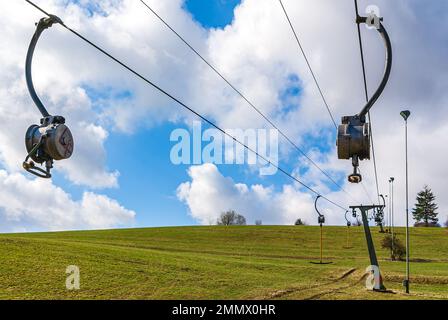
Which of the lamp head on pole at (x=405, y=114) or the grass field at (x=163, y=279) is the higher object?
the lamp head on pole at (x=405, y=114)

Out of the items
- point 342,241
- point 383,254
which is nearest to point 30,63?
point 383,254

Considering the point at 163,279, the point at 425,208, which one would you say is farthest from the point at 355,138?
the point at 425,208

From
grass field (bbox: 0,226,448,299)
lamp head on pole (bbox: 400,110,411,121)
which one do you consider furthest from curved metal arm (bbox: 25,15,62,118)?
lamp head on pole (bbox: 400,110,411,121)

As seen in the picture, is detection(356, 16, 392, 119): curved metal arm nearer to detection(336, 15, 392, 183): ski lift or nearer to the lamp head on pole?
detection(336, 15, 392, 183): ski lift

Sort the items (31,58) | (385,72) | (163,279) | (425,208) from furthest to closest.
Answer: (425,208)
(163,279)
(385,72)
(31,58)

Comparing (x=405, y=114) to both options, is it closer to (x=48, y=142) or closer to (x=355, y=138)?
(x=355, y=138)

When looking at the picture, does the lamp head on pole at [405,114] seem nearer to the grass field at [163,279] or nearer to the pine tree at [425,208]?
the grass field at [163,279]

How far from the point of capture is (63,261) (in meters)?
34.2

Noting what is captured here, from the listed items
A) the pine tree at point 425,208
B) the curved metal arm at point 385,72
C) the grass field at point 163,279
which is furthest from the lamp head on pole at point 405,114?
the pine tree at point 425,208

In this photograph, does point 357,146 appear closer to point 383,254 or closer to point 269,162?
point 269,162

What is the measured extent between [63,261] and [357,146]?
28.4 meters

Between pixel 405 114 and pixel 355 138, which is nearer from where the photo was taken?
pixel 355 138

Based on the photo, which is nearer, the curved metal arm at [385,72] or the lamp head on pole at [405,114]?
the curved metal arm at [385,72]
